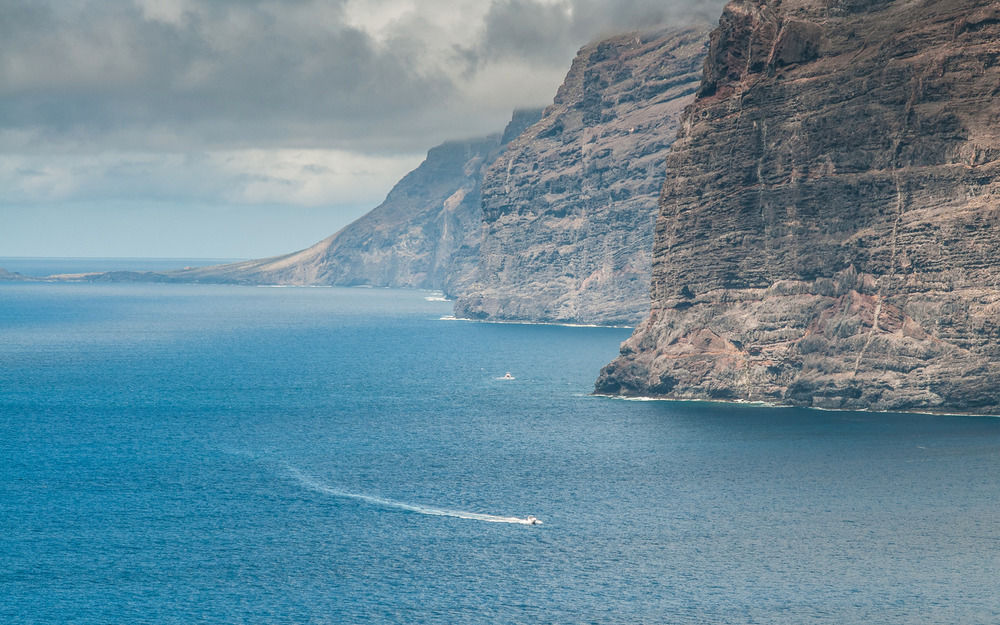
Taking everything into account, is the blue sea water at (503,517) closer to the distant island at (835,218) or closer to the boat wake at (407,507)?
the boat wake at (407,507)

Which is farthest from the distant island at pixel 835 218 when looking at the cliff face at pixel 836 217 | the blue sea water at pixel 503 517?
the blue sea water at pixel 503 517

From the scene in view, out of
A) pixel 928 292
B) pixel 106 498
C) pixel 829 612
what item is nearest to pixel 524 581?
pixel 829 612

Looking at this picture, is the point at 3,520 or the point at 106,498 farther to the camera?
the point at 106,498

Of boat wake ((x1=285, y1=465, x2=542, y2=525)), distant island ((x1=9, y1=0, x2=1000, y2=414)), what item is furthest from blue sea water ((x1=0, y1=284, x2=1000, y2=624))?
distant island ((x1=9, y1=0, x2=1000, y2=414))

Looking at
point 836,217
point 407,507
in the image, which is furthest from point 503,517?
point 836,217

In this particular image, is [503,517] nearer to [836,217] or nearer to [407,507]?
[407,507]

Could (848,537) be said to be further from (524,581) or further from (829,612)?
(524,581)

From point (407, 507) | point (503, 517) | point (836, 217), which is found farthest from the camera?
point (836, 217)
